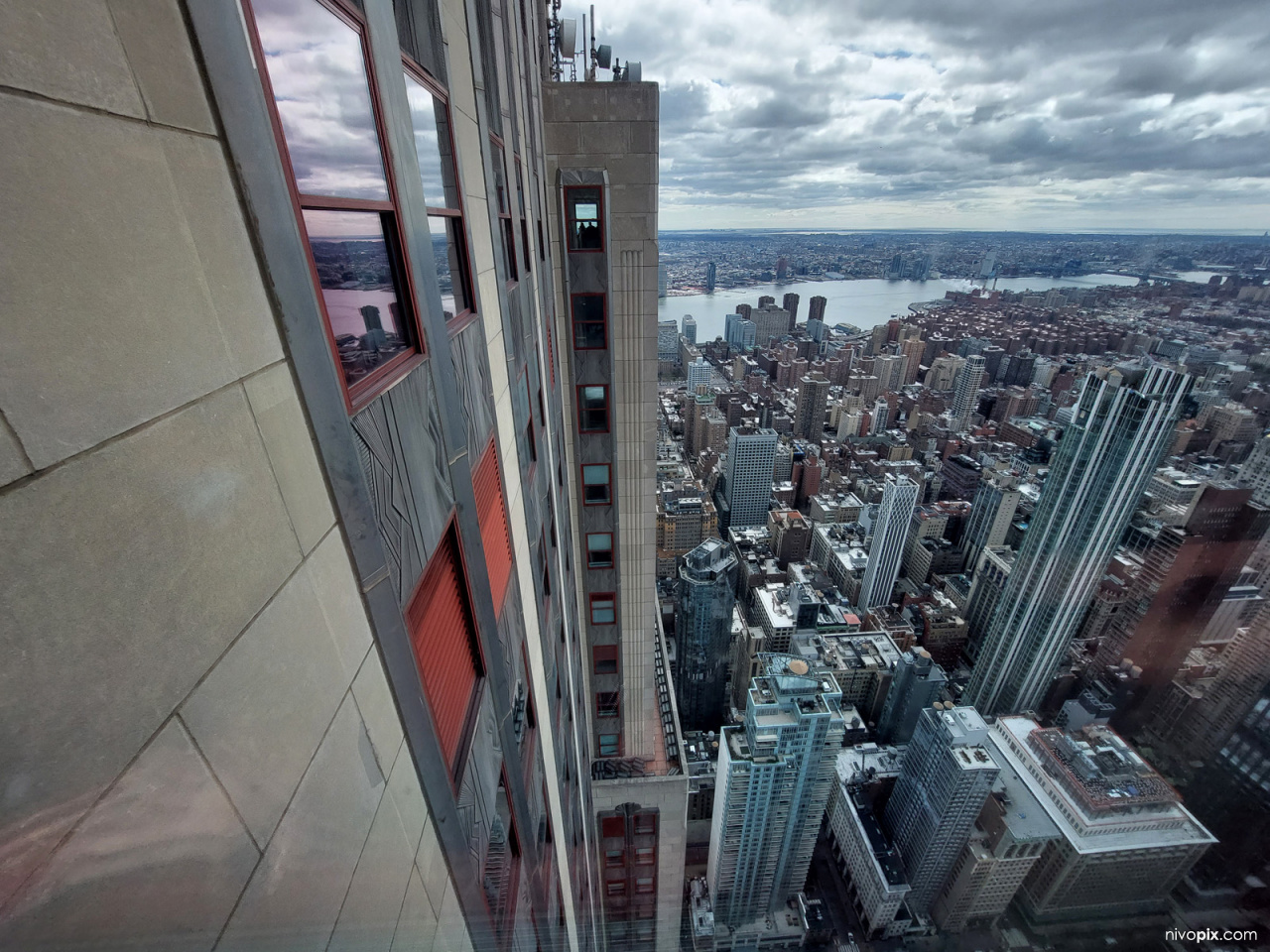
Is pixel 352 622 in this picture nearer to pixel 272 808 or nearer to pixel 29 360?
pixel 272 808

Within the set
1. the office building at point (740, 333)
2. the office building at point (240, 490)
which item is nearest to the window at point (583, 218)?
the office building at point (240, 490)

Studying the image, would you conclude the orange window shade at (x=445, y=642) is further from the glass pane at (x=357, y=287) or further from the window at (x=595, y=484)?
the window at (x=595, y=484)

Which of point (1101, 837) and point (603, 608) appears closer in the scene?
point (603, 608)

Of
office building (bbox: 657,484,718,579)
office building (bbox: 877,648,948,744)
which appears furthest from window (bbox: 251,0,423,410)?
office building (bbox: 657,484,718,579)

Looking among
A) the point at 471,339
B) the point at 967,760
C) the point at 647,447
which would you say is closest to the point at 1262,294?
the point at 967,760

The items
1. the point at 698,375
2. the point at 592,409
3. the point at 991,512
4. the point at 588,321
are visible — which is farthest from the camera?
the point at 698,375

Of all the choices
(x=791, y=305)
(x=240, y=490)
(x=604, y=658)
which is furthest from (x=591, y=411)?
(x=791, y=305)

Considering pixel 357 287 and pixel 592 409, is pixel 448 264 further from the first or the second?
pixel 592 409

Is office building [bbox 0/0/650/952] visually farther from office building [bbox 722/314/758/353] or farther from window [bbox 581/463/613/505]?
office building [bbox 722/314/758/353]
